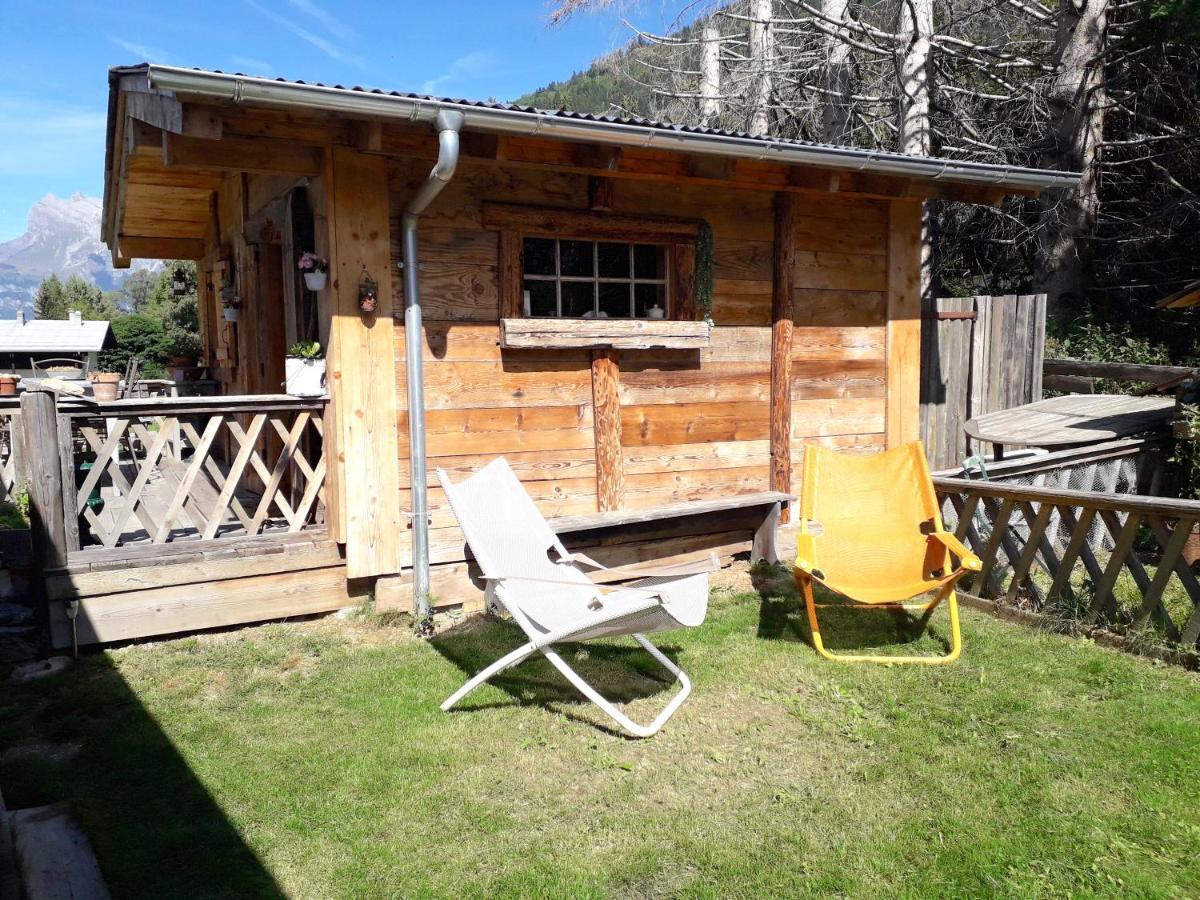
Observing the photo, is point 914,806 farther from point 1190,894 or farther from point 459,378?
point 459,378

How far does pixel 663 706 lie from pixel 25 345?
40.2 metres

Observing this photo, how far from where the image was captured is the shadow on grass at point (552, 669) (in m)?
4.00

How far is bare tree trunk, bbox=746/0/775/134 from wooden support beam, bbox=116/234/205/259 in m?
8.40

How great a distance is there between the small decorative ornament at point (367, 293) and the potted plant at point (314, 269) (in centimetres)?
20

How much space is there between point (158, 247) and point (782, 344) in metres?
7.47

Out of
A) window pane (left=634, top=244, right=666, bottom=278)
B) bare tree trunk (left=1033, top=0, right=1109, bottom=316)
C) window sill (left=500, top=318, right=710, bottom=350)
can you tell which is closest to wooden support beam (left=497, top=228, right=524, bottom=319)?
window sill (left=500, top=318, right=710, bottom=350)

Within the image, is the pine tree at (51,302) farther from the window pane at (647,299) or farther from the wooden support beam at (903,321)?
the wooden support beam at (903,321)

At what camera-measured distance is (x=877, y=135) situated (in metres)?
15.0

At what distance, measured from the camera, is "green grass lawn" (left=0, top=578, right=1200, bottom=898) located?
8.80 ft

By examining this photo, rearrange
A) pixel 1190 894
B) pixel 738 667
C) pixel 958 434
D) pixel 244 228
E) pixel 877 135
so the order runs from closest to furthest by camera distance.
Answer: pixel 1190 894 < pixel 738 667 < pixel 244 228 < pixel 958 434 < pixel 877 135

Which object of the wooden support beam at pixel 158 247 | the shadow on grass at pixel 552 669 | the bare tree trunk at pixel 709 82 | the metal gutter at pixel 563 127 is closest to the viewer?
the metal gutter at pixel 563 127

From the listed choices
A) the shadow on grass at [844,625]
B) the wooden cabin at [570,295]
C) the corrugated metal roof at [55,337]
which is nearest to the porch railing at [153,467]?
the wooden cabin at [570,295]

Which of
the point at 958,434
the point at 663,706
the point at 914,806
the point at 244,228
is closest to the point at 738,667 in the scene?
the point at 663,706

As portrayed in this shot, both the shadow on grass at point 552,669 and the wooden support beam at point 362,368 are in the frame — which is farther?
the wooden support beam at point 362,368
